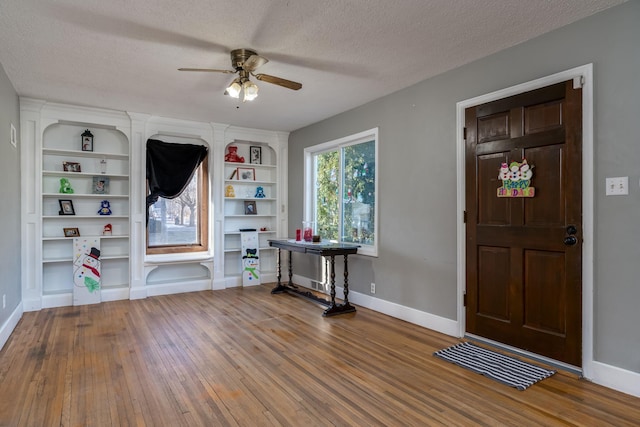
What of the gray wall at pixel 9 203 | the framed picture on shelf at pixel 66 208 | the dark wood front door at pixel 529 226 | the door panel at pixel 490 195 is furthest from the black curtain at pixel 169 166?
the door panel at pixel 490 195

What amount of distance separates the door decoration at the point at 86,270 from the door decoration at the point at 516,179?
4695mm

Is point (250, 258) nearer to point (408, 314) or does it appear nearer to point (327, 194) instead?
point (327, 194)

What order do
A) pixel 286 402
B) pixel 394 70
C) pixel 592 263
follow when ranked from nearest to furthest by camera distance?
1. pixel 286 402
2. pixel 592 263
3. pixel 394 70

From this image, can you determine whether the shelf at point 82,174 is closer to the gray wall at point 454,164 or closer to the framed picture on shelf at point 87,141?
the framed picture on shelf at point 87,141

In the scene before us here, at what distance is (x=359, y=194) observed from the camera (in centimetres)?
468

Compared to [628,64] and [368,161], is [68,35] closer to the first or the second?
[368,161]

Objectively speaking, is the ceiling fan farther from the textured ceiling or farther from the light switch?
the light switch

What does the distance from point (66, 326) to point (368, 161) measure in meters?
3.74

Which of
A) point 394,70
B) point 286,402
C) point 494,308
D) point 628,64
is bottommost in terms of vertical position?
point 286,402

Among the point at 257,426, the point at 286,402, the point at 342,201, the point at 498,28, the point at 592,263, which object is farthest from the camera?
the point at 342,201

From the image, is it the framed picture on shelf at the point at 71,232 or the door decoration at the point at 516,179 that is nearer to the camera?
the door decoration at the point at 516,179

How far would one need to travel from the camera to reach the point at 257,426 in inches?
78.8

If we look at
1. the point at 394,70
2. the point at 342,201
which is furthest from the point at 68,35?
the point at 342,201

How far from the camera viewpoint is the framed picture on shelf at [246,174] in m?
5.88
